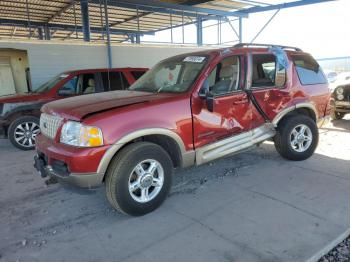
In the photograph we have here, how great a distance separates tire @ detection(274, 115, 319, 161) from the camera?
5.07m

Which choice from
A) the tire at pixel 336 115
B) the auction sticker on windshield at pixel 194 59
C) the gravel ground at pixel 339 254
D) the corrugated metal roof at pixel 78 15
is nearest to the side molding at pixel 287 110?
the auction sticker on windshield at pixel 194 59

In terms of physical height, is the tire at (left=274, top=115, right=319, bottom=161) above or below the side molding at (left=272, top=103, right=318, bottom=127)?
below

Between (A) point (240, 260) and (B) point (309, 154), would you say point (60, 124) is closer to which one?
(A) point (240, 260)

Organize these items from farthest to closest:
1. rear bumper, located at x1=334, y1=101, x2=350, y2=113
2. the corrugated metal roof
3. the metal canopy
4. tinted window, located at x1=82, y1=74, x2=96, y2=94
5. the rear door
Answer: the corrugated metal roof < the metal canopy < rear bumper, located at x1=334, y1=101, x2=350, y2=113 < tinted window, located at x1=82, y1=74, x2=96, y2=94 < the rear door

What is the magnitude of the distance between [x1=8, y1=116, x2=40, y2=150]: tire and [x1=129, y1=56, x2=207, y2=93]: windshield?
11.2 ft

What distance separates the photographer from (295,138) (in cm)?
522

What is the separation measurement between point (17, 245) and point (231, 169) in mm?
3199

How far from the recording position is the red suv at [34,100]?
691 centimetres

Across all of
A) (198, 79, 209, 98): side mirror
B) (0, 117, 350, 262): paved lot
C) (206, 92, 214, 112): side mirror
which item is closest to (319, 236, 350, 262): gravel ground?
(0, 117, 350, 262): paved lot

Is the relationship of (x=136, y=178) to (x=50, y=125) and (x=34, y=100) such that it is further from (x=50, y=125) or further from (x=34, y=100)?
(x=34, y=100)

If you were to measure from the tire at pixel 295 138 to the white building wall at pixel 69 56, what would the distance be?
8.53 meters

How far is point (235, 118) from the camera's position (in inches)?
173

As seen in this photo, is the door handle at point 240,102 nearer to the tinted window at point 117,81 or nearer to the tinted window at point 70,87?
the tinted window at point 117,81

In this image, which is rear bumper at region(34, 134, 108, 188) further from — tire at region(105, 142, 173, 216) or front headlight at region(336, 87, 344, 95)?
front headlight at region(336, 87, 344, 95)
